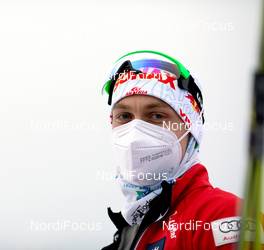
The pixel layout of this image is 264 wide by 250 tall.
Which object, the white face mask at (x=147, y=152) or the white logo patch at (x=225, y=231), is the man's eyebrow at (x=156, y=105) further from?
the white logo patch at (x=225, y=231)

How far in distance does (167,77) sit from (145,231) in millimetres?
394

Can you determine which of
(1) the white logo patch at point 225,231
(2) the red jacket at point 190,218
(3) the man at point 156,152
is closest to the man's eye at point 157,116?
(3) the man at point 156,152

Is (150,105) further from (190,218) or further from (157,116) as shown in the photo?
(190,218)

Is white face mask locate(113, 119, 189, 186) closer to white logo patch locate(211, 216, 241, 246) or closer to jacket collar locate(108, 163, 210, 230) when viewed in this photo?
jacket collar locate(108, 163, 210, 230)

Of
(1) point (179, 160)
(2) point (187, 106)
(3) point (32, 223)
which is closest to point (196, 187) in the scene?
(1) point (179, 160)

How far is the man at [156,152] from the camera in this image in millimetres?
1225

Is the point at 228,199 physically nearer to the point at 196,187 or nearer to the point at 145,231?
the point at 196,187

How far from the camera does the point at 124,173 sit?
54.2 inches

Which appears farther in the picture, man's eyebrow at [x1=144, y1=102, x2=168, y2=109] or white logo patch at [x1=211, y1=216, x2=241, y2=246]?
man's eyebrow at [x1=144, y1=102, x2=168, y2=109]

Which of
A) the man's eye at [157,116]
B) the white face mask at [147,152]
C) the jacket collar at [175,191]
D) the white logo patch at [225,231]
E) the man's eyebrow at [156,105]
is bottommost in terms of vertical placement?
the white logo patch at [225,231]

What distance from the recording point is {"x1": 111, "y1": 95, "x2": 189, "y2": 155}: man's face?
1.29 metres

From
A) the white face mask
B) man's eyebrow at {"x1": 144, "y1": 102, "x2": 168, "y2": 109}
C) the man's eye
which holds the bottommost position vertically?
the white face mask

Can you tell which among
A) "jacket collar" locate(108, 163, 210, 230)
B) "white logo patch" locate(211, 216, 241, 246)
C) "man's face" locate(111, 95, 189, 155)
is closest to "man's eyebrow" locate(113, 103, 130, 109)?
"man's face" locate(111, 95, 189, 155)

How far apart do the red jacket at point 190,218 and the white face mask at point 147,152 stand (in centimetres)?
6
